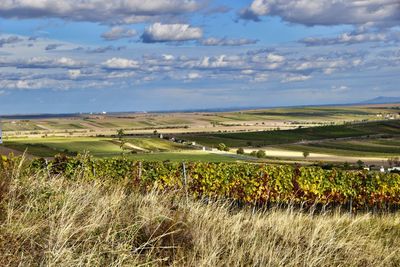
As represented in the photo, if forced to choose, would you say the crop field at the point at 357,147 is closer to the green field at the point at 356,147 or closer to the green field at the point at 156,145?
the green field at the point at 356,147

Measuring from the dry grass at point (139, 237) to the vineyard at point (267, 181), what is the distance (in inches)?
654

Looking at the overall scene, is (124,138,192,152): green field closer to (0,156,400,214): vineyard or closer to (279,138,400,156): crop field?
(279,138,400,156): crop field

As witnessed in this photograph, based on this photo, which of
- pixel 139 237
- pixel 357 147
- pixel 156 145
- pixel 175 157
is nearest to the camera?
pixel 139 237

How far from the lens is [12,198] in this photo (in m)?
7.11

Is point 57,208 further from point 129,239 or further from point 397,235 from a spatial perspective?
point 397,235

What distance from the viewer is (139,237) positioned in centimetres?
711

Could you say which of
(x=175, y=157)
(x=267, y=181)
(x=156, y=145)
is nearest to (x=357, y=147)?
(x=156, y=145)

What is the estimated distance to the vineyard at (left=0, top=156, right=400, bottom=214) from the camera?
2617 centimetres

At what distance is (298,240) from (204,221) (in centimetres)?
145

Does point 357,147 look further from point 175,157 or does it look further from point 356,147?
point 175,157

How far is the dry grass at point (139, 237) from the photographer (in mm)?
5797

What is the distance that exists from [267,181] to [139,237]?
66.9 ft

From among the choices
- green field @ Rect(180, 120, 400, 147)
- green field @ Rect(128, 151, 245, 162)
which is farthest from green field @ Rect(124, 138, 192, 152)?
→ green field @ Rect(128, 151, 245, 162)

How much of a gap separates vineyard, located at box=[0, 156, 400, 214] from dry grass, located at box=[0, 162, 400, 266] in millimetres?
16608
